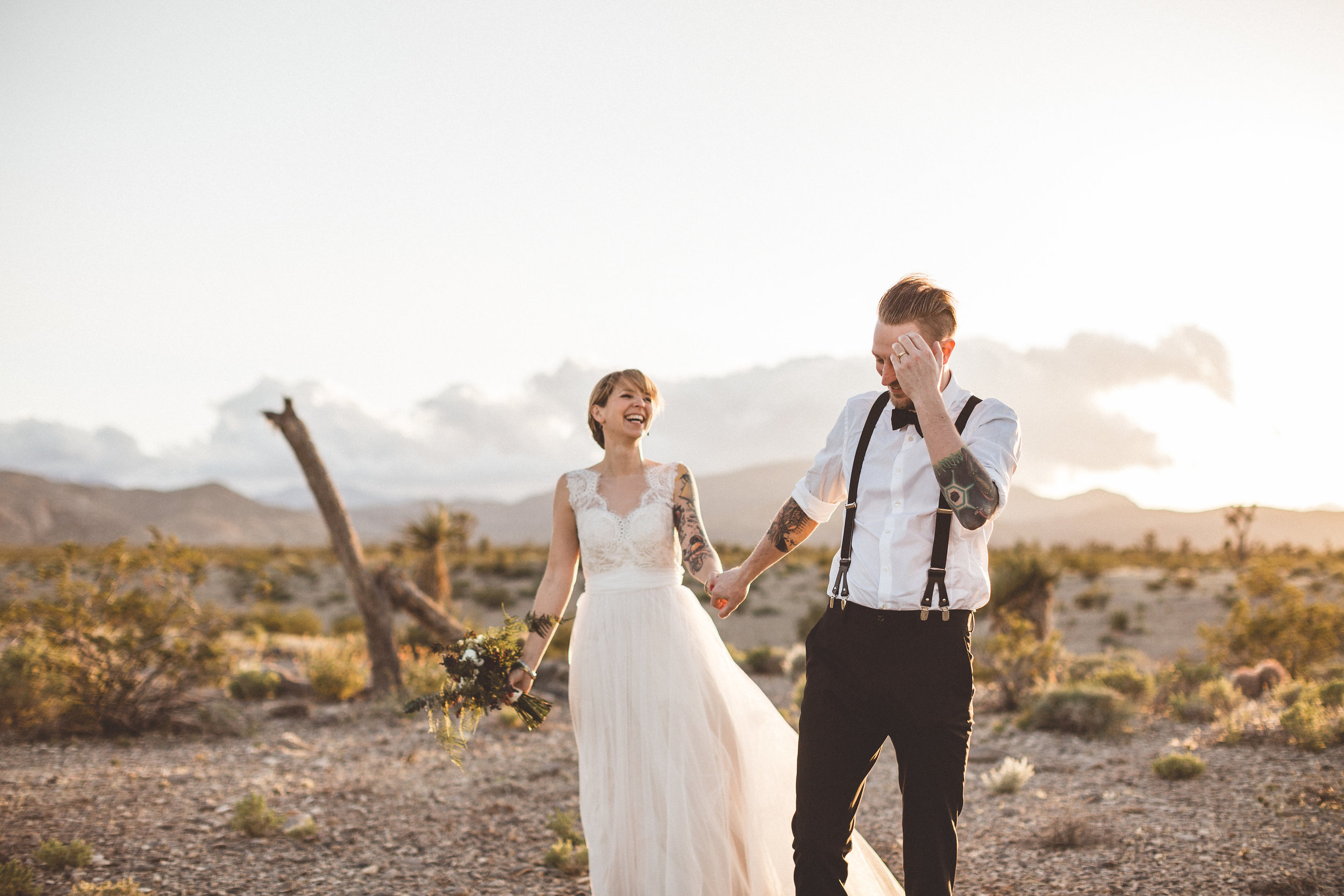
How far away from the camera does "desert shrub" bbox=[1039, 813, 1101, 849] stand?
208 inches

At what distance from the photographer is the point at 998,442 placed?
8.76ft

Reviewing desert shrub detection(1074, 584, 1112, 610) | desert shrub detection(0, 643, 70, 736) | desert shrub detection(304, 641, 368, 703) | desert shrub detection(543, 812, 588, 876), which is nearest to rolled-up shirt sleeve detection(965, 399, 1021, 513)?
desert shrub detection(543, 812, 588, 876)

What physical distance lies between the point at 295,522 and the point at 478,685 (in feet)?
526

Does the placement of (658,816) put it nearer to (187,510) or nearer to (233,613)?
(233,613)

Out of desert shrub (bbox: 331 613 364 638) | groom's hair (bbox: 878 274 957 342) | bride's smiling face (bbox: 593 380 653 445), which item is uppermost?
groom's hair (bbox: 878 274 957 342)

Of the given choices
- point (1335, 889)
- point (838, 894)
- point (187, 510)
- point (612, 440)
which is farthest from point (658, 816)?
point (187, 510)

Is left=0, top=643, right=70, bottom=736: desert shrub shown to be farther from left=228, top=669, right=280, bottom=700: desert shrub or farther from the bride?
the bride

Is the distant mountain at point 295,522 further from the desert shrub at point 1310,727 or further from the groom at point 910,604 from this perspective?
the groom at point 910,604

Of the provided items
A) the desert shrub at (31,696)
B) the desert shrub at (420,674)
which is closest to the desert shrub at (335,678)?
the desert shrub at (420,674)

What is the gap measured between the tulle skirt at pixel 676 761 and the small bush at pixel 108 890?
97.0 inches

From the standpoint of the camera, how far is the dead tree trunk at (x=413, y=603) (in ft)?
34.1

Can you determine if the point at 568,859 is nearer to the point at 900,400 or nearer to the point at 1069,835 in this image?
the point at 1069,835

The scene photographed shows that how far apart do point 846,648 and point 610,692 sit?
1.38 metres

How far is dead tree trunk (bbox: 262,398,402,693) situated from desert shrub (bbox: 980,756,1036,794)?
22.4ft
